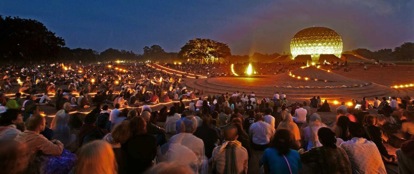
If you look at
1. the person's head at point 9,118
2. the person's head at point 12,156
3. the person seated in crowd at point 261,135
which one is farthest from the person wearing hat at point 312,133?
the person's head at point 9,118

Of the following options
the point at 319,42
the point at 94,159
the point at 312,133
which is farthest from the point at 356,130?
the point at 319,42

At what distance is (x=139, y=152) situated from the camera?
3.78m

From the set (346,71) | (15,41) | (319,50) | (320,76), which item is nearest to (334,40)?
(319,50)

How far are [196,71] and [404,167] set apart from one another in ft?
190

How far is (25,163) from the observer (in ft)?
8.96

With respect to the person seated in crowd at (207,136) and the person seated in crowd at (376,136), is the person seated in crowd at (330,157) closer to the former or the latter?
the person seated in crowd at (207,136)

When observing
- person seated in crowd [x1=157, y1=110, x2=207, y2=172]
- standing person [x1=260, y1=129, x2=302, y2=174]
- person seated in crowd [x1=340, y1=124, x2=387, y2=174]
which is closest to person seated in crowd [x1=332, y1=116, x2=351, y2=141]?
person seated in crowd [x1=340, y1=124, x2=387, y2=174]

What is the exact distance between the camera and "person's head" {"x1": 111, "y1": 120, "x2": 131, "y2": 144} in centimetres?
407

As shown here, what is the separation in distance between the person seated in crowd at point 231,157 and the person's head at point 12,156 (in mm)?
2609

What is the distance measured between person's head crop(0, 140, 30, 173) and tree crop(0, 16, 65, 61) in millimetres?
54716

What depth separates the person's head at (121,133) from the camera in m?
4.07

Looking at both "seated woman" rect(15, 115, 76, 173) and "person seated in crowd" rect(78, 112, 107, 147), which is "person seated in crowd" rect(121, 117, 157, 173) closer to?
"seated woman" rect(15, 115, 76, 173)

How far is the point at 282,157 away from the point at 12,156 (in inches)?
116

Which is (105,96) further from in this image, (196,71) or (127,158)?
(196,71)
